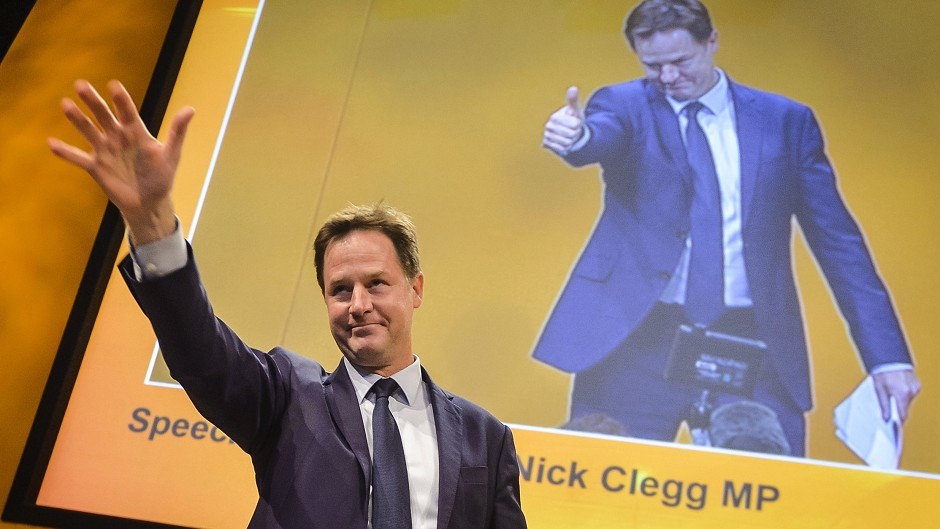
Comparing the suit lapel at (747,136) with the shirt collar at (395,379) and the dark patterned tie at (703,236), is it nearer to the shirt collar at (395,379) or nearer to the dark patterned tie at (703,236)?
the dark patterned tie at (703,236)

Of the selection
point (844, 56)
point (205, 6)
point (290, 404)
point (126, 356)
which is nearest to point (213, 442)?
point (126, 356)

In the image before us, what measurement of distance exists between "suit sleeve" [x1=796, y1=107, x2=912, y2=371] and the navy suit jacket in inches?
53.6

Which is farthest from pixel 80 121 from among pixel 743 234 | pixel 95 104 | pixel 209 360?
pixel 743 234

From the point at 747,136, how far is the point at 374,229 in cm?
157

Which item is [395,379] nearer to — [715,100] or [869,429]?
[869,429]

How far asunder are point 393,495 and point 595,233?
143 centimetres

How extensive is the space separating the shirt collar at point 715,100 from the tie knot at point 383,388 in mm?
1624

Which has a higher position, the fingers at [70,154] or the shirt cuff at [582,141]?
the shirt cuff at [582,141]

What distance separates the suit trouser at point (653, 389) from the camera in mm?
2473

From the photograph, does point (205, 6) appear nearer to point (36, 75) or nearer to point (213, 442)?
point (36, 75)

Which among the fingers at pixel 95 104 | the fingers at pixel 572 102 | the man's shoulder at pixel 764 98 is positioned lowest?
the fingers at pixel 95 104

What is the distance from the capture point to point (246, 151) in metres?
2.94

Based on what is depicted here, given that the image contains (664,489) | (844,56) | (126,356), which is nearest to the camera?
(664,489)

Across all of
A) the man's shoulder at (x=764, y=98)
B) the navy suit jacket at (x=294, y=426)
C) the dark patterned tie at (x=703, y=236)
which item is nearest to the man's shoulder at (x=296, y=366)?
the navy suit jacket at (x=294, y=426)
